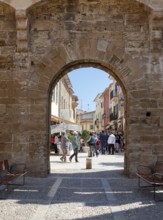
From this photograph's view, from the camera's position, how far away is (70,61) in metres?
10.3

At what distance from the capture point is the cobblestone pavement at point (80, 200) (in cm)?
587

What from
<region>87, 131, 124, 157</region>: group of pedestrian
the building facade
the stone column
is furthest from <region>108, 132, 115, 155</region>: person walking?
the building facade

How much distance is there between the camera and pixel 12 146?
1005 centimetres

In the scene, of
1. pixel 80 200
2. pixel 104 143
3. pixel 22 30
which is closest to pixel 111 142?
pixel 104 143

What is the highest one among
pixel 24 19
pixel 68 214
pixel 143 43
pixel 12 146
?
pixel 24 19

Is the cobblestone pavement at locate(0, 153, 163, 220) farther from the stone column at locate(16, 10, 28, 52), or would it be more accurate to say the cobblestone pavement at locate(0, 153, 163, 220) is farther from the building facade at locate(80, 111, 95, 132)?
the building facade at locate(80, 111, 95, 132)

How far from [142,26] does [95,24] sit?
1357 millimetres

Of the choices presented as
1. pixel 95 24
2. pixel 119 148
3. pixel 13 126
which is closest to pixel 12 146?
pixel 13 126

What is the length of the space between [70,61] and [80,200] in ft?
14.9

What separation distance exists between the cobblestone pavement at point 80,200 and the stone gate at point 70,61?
115cm

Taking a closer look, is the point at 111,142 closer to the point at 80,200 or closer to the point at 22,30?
the point at 22,30

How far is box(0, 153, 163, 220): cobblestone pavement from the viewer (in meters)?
5.87

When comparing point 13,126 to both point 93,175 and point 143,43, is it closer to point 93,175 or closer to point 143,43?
point 93,175

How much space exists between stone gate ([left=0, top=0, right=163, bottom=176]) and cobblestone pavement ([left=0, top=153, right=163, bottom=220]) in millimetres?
1146
